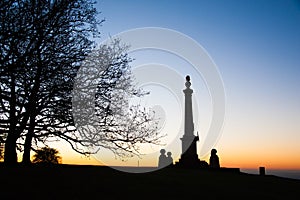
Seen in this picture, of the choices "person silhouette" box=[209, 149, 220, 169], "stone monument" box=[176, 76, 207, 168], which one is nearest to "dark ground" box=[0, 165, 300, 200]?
"person silhouette" box=[209, 149, 220, 169]

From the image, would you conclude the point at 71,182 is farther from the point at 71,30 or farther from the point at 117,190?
the point at 71,30

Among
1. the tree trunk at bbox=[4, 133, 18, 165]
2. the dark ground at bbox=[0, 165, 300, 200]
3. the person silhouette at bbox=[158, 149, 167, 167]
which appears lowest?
the dark ground at bbox=[0, 165, 300, 200]

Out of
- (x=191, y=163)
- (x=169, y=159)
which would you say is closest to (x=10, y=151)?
(x=191, y=163)

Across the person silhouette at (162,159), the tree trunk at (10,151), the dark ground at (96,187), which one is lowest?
the dark ground at (96,187)

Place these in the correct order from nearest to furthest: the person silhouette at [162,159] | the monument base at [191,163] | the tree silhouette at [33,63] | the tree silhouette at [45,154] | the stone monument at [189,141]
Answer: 1. the tree silhouette at [33,63]
2. the tree silhouette at [45,154]
3. the monument base at [191,163]
4. the stone monument at [189,141]
5. the person silhouette at [162,159]

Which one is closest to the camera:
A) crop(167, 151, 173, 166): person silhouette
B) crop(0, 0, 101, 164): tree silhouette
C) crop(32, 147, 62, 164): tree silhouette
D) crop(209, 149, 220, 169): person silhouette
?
crop(0, 0, 101, 164): tree silhouette

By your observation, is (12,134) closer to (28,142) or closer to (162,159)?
(28,142)

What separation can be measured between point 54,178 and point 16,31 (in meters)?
5.42

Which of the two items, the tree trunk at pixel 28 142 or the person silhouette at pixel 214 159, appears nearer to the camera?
the tree trunk at pixel 28 142

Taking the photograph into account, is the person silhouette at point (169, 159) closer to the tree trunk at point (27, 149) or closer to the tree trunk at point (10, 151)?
the tree trunk at point (27, 149)

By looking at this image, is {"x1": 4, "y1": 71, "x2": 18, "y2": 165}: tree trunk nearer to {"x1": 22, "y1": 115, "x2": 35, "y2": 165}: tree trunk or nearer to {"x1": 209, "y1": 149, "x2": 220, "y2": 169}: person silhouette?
{"x1": 22, "y1": 115, "x2": 35, "y2": 165}: tree trunk

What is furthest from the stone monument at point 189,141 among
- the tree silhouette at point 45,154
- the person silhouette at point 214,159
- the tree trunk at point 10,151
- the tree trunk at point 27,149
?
the tree trunk at point 10,151

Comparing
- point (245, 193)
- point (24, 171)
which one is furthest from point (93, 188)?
point (245, 193)

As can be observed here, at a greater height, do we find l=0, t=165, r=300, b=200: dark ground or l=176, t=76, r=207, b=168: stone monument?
l=176, t=76, r=207, b=168: stone monument
